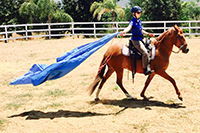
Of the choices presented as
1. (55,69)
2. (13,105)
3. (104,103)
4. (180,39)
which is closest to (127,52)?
(180,39)

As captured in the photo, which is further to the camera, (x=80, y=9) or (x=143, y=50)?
(x=80, y=9)

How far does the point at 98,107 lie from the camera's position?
682 centimetres

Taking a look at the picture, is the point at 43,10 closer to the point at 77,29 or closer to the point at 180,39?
the point at 77,29

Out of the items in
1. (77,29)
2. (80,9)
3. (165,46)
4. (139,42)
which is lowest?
(165,46)

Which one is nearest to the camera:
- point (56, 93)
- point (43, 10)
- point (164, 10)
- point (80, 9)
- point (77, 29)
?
point (56, 93)

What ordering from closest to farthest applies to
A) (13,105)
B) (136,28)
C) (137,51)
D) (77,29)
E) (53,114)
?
(53,114) → (136,28) → (137,51) → (13,105) → (77,29)

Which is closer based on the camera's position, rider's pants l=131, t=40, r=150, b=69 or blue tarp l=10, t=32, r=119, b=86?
blue tarp l=10, t=32, r=119, b=86

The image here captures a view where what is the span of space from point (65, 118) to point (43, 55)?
9215mm

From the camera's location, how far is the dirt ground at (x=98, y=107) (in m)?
5.62

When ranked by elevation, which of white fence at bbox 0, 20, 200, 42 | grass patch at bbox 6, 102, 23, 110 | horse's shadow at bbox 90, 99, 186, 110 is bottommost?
grass patch at bbox 6, 102, 23, 110

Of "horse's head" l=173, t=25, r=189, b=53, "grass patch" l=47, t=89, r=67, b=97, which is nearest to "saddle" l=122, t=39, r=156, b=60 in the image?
"horse's head" l=173, t=25, r=189, b=53

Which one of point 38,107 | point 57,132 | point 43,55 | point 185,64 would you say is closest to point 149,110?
point 57,132

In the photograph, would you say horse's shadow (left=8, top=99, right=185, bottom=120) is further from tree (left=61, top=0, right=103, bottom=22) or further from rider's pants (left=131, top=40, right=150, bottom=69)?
tree (left=61, top=0, right=103, bottom=22)

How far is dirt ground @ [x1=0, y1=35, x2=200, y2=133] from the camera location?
18.5 feet
